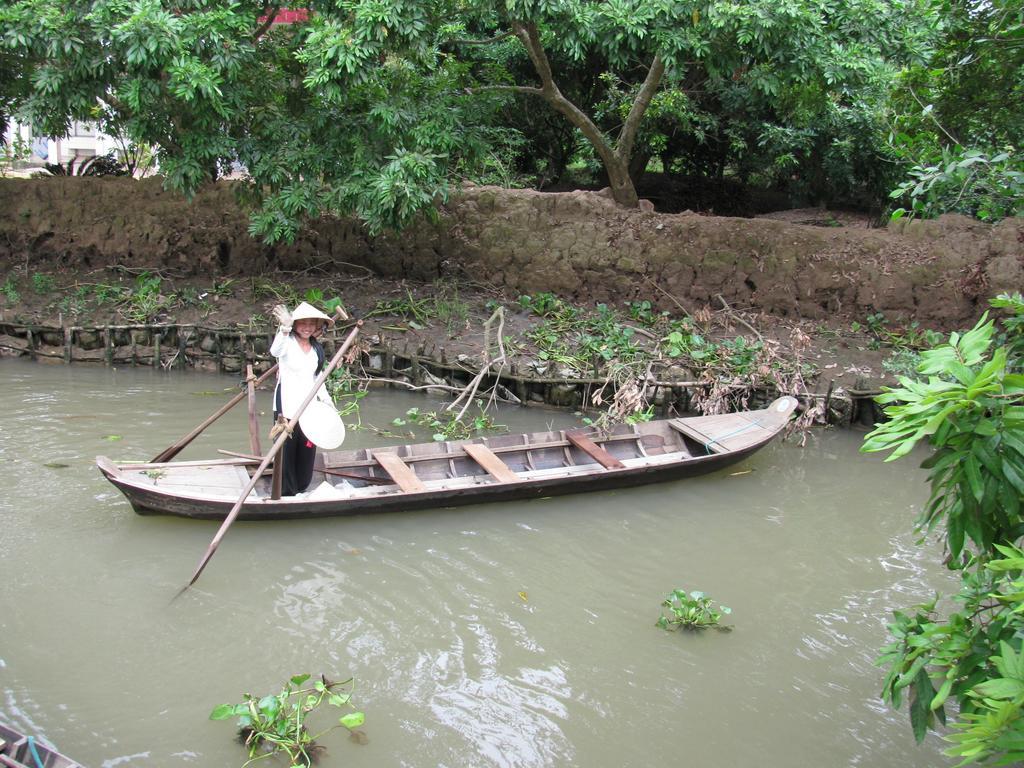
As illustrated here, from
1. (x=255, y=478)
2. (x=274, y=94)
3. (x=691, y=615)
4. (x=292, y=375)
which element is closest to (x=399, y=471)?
(x=292, y=375)

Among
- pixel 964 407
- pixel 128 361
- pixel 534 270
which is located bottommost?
pixel 128 361

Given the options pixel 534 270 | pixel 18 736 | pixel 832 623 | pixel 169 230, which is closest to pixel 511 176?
pixel 534 270

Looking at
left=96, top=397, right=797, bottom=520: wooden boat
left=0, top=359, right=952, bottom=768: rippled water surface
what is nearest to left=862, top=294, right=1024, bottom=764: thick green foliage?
left=0, top=359, right=952, bottom=768: rippled water surface

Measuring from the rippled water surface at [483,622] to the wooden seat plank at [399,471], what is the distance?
0.25 metres

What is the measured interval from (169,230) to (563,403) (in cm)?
569

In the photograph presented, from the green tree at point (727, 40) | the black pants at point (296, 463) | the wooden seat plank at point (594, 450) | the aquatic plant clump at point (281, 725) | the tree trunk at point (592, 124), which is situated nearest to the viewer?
the aquatic plant clump at point (281, 725)

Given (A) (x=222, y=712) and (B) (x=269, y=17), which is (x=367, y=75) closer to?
(B) (x=269, y=17)

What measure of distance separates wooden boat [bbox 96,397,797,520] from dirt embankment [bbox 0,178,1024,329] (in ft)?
8.53

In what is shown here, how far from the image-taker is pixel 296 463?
5.78m

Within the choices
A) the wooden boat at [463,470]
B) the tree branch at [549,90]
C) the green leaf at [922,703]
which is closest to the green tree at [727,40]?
the tree branch at [549,90]

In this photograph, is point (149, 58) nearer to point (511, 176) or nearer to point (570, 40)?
point (570, 40)

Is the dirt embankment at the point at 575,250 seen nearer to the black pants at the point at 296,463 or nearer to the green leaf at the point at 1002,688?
the black pants at the point at 296,463

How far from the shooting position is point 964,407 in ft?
7.50

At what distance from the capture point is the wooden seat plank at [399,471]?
5863 mm
